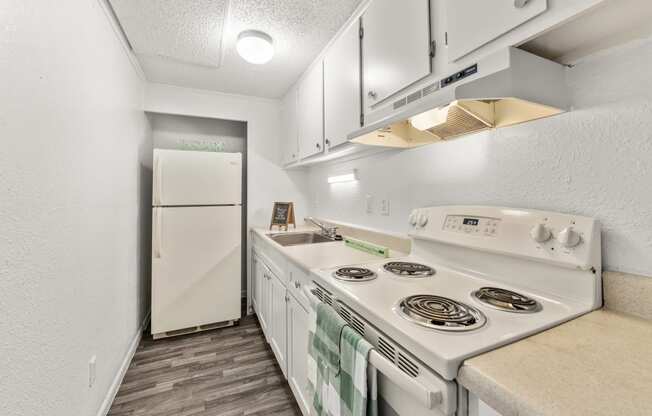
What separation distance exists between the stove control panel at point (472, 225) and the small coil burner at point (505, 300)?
22 centimetres

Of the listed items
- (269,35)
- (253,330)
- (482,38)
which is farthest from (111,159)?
(482,38)

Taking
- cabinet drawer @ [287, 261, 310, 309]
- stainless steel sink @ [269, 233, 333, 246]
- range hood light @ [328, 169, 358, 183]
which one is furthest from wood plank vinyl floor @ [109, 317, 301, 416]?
range hood light @ [328, 169, 358, 183]

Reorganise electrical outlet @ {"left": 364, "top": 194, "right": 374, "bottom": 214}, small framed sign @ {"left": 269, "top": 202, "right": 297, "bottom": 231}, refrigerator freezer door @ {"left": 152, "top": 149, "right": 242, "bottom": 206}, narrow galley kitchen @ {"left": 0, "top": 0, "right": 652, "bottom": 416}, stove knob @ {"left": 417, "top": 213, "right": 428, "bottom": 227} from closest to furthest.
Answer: narrow galley kitchen @ {"left": 0, "top": 0, "right": 652, "bottom": 416} < stove knob @ {"left": 417, "top": 213, "right": 428, "bottom": 227} < electrical outlet @ {"left": 364, "top": 194, "right": 374, "bottom": 214} < refrigerator freezer door @ {"left": 152, "top": 149, "right": 242, "bottom": 206} < small framed sign @ {"left": 269, "top": 202, "right": 297, "bottom": 231}

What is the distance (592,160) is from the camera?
33.3 inches

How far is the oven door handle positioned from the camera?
557 millimetres

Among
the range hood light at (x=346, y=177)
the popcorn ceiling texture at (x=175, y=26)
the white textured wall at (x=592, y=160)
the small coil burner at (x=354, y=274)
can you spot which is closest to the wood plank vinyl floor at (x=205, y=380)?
the small coil burner at (x=354, y=274)

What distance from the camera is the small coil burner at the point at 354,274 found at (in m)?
1.09

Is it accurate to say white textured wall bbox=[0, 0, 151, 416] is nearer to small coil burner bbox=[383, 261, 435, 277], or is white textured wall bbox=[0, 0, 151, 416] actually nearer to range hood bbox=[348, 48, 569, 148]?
range hood bbox=[348, 48, 569, 148]

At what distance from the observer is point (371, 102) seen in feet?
4.44

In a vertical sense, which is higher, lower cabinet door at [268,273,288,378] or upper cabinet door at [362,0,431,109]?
upper cabinet door at [362,0,431,109]

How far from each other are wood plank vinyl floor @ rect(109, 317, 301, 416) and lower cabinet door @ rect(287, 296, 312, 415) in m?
0.22

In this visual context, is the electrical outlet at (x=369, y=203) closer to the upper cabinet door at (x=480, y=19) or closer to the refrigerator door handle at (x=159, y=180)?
the upper cabinet door at (x=480, y=19)

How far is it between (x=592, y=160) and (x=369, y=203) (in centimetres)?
124

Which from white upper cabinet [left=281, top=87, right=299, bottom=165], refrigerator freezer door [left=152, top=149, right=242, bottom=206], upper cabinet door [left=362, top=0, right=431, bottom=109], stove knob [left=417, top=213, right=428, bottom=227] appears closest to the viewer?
upper cabinet door [left=362, top=0, right=431, bottom=109]
